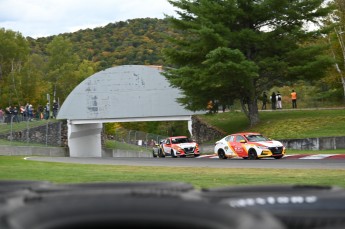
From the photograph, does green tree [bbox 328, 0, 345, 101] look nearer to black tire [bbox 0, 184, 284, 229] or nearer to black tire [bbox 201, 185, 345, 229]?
black tire [bbox 201, 185, 345, 229]

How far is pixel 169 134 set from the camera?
316ft

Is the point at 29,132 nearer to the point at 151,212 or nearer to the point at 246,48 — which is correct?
the point at 246,48

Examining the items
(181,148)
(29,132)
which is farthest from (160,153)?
(29,132)

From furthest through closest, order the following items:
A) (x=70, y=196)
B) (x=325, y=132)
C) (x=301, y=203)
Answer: (x=325, y=132), (x=301, y=203), (x=70, y=196)

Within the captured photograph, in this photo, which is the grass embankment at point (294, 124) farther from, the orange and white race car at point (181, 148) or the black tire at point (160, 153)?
the black tire at point (160, 153)

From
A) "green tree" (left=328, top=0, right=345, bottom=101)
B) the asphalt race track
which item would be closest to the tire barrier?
the asphalt race track

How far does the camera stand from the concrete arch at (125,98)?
5347cm

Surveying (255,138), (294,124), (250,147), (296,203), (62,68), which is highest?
(62,68)

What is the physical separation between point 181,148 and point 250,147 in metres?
8.80

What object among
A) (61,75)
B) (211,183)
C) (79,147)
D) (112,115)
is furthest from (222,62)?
(61,75)

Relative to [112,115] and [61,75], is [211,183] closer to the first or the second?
[112,115]

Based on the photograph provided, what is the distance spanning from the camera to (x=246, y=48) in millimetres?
47062

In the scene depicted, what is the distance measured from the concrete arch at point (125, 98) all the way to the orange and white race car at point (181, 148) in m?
12.1

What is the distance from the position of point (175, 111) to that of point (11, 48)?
54099 mm
